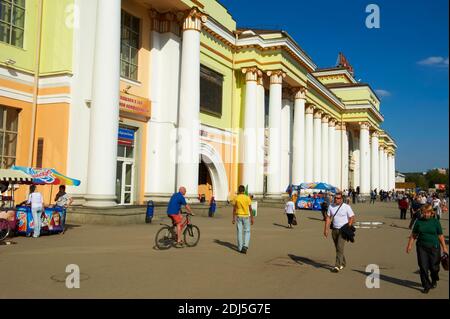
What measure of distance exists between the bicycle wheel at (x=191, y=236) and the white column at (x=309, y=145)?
97.7ft

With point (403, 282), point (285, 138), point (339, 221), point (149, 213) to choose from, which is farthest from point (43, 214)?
point (285, 138)

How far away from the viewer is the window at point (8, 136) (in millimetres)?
17469

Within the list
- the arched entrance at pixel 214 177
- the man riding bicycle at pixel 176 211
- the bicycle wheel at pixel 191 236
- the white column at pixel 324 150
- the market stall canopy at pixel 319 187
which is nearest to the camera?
the man riding bicycle at pixel 176 211

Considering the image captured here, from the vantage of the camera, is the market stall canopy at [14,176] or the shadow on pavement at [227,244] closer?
the shadow on pavement at [227,244]

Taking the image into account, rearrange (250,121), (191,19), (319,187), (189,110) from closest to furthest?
(189,110)
(191,19)
(250,121)
(319,187)

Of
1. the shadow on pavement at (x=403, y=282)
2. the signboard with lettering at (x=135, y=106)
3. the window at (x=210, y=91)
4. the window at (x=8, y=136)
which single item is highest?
the window at (x=210, y=91)

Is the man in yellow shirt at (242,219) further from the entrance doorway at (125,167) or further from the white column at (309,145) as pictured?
the white column at (309,145)

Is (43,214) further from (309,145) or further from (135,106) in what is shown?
(309,145)

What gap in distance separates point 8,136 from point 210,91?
1400 centimetres

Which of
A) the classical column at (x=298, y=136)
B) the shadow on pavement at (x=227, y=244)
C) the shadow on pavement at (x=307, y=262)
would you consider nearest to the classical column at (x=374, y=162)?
the classical column at (x=298, y=136)

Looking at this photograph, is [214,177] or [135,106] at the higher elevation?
[135,106]

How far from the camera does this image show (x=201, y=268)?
9.05 m
